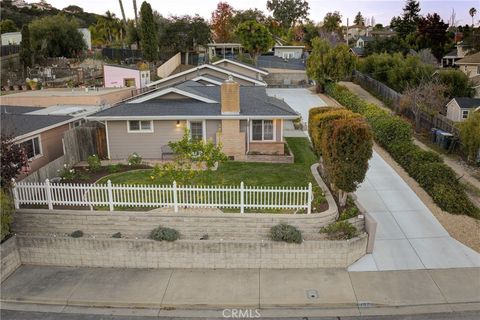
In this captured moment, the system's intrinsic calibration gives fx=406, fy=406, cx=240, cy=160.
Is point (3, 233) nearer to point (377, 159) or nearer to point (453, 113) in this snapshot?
point (377, 159)

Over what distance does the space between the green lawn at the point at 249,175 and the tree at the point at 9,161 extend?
4002mm

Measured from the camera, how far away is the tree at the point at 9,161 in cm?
1223

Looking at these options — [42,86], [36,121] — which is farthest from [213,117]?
[42,86]

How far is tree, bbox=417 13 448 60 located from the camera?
60.8 m

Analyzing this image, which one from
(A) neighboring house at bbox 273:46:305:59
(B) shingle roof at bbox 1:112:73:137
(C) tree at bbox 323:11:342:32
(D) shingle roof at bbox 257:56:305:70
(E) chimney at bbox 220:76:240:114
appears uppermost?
(C) tree at bbox 323:11:342:32

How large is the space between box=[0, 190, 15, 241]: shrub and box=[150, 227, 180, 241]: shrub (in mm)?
4134

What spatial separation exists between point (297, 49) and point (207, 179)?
181 feet

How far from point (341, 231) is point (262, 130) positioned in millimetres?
8668

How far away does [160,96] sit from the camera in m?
20.6

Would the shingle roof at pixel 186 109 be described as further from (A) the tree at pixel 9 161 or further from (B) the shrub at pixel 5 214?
(B) the shrub at pixel 5 214

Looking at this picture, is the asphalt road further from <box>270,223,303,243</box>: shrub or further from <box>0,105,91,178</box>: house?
<box>0,105,91,178</box>: house

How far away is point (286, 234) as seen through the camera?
11797 mm

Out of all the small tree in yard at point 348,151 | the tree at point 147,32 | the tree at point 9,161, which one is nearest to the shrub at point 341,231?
the small tree in yard at point 348,151

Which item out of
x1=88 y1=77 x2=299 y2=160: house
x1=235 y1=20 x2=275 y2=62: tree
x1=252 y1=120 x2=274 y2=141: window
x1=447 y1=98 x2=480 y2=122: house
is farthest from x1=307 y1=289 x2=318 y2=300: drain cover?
x1=235 y1=20 x2=275 y2=62: tree
